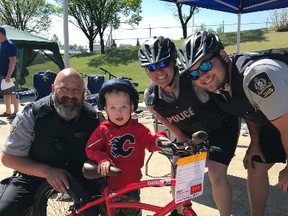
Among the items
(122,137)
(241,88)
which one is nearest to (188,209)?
(122,137)

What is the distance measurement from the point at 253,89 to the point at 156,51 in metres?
0.90

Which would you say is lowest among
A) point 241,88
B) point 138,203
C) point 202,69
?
point 138,203

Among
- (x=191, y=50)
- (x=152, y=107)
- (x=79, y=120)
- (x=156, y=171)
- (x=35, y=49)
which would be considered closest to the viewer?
(x=191, y=50)

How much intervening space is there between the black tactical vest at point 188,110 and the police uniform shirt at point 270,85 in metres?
0.74

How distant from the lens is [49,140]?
9.11 feet

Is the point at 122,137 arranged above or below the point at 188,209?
A: above

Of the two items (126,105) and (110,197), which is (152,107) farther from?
(110,197)

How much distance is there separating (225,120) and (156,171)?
207 centimetres

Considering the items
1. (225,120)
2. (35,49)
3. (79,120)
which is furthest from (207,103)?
(35,49)

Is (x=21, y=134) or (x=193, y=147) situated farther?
(x=21, y=134)

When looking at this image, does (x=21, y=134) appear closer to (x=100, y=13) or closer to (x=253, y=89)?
(x=253, y=89)

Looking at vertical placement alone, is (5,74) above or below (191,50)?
below

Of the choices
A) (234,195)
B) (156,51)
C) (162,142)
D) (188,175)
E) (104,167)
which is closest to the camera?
(188,175)

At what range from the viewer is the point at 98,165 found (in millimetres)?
2268
